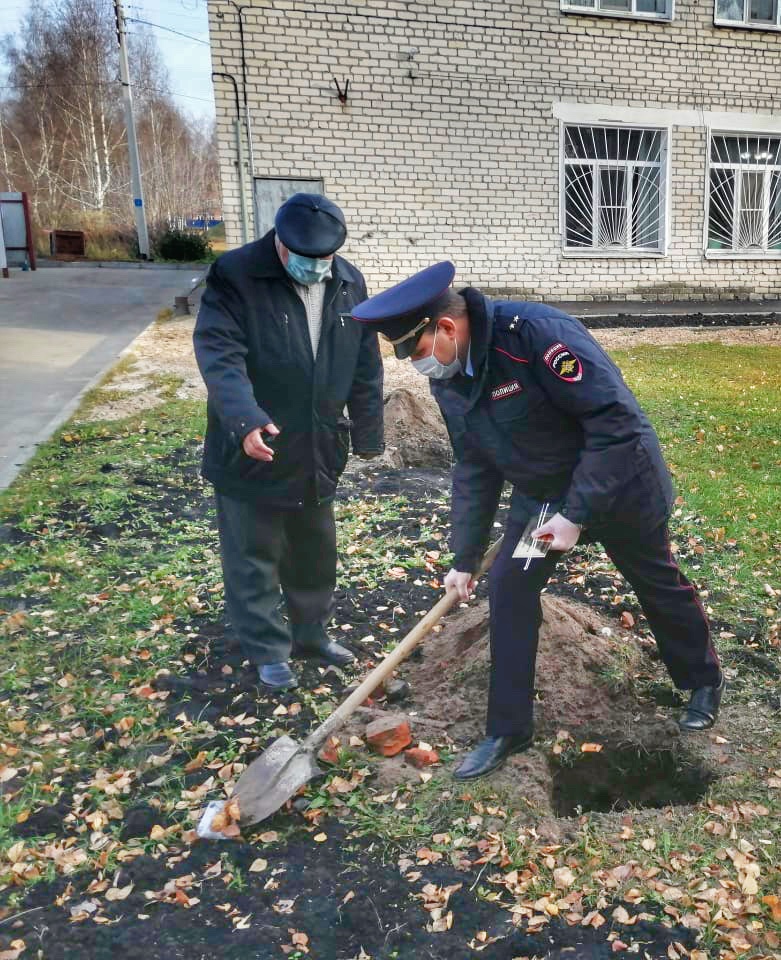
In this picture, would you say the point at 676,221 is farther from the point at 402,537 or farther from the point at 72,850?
the point at 72,850

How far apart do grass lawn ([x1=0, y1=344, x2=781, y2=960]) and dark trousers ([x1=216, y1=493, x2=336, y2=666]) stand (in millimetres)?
231

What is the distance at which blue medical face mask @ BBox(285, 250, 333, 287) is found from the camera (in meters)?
3.22

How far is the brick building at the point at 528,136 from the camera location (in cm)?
1266

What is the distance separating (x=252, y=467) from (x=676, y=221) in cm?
1345

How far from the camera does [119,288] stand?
17.7 meters

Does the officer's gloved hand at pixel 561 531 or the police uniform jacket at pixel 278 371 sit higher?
the police uniform jacket at pixel 278 371

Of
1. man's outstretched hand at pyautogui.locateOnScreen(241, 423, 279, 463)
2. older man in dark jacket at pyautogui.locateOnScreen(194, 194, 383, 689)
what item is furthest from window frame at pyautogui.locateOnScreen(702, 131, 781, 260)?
man's outstretched hand at pyautogui.locateOnScreen(241, 423, 279, 463)

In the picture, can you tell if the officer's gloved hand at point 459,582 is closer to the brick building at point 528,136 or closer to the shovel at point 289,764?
the shovel at point 289,764

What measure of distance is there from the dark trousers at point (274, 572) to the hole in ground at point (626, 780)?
48.1 inches

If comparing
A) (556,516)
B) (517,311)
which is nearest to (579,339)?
(517,311)

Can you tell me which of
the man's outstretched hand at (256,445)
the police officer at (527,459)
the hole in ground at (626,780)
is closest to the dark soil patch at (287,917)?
the police officer at (527,459)

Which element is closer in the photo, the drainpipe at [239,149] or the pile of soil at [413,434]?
the pile of soil at [413,434]

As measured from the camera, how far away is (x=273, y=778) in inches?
114

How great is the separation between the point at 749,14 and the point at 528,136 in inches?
179
